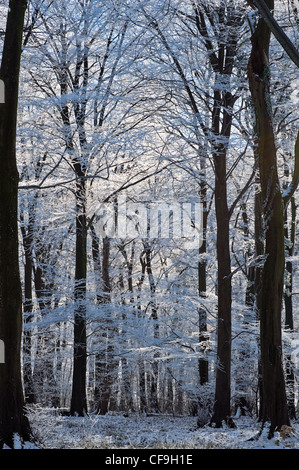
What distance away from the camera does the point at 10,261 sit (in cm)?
708

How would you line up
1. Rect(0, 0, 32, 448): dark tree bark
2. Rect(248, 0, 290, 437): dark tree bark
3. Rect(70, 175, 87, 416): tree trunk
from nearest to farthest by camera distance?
Rect(0, 0, 32, 448): dark tree bark, Rect(248, 0, 290, 437): dark tree bark, Rect(70, 175, 87, 416): tree trunk

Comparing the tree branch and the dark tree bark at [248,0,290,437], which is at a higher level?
the tree branch

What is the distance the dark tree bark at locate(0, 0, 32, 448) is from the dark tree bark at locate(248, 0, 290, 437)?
3905 millimetres

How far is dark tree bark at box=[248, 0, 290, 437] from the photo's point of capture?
26.9 feet

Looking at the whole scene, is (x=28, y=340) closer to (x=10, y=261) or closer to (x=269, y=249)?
(x=10, y=261)

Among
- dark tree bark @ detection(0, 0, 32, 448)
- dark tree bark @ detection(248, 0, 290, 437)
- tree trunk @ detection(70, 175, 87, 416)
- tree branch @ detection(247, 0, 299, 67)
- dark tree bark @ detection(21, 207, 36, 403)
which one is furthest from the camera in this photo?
dark tree bark @ detection(21, 207, 36, 403)

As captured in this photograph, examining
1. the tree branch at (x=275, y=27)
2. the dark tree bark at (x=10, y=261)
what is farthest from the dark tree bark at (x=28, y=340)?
the tree branch at (x=275, y=27)

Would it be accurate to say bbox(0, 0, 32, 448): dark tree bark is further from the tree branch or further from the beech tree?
the beech tree

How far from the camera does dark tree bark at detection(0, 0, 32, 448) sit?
6770mm

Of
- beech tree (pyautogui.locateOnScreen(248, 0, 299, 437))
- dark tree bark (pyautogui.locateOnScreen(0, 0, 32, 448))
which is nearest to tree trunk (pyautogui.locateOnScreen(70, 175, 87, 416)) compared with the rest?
beech tree (pyautogui.locateOnScreen(248, 0, 299, 437))

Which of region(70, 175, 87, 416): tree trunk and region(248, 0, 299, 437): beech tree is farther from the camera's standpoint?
region(70, 175, 87, 416): tree trunk
